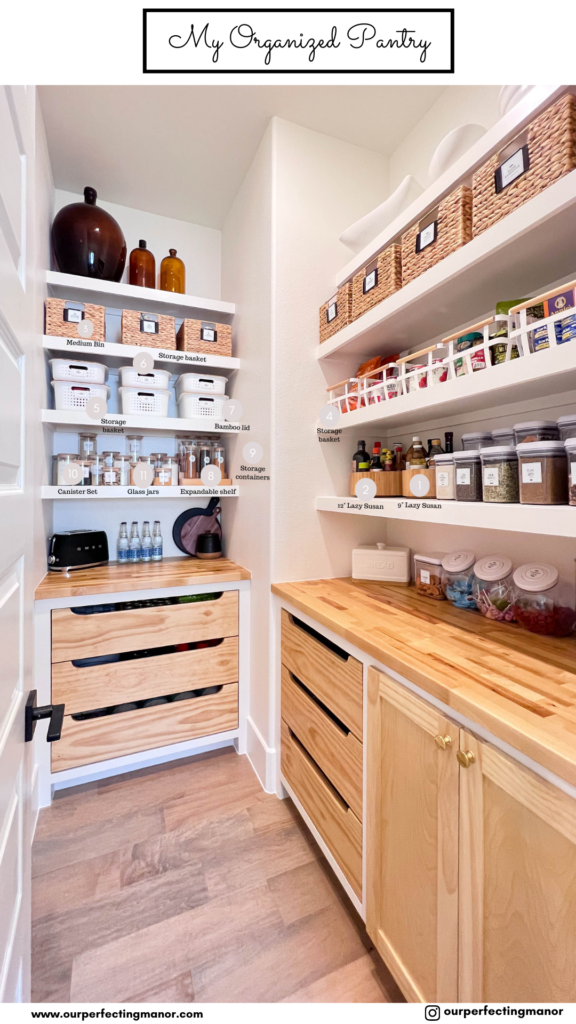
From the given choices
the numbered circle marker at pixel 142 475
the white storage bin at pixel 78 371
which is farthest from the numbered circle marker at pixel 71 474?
the white storage bin at pixel 78 371

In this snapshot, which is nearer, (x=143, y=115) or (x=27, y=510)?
(x=27, y=510)

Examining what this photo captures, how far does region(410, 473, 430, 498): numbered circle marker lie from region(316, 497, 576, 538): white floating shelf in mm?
95

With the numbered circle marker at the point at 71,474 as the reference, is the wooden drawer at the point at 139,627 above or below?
below

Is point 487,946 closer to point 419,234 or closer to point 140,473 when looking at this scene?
point 419,234

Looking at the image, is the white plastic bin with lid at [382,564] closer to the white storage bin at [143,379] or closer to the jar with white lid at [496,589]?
the jar with white lid at [496,589]

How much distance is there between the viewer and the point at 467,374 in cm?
101

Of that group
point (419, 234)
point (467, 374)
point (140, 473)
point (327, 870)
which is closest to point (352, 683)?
point (327, 870)

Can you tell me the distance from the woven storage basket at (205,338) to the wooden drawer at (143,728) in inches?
62.3

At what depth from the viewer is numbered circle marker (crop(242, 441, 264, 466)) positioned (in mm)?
1754

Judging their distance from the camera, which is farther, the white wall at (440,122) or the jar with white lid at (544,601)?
the white wall at (440,122)

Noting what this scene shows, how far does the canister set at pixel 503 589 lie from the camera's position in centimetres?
106

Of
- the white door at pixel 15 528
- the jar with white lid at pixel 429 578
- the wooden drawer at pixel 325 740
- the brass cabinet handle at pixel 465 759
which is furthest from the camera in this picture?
the jar with white lid at pixel 429 578

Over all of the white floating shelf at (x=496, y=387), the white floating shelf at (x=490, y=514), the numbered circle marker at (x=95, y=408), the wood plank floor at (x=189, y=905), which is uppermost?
the numbered circle marker at (x=95, y=408)
